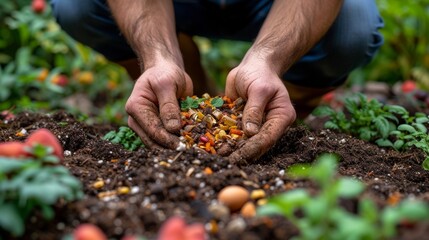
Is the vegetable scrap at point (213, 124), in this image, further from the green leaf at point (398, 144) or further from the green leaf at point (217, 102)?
the green leaf at point (398, 144)

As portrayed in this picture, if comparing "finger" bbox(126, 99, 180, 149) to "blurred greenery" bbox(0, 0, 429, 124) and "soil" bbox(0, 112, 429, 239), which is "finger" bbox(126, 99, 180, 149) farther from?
"blurred greenery" bbox(0, 0, 429, 124)

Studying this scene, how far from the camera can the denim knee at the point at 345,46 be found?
9.30 ft

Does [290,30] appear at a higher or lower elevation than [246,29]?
higher

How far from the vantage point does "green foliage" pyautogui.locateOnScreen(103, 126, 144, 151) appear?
2.23 metres

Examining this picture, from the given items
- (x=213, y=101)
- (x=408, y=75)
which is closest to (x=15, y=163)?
(x=213, y=101)

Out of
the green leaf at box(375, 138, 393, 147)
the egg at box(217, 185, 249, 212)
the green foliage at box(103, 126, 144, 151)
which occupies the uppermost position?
the egg at box(217, 185, 249, 212)

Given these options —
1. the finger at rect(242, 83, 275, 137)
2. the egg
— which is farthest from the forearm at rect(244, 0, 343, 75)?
the egg

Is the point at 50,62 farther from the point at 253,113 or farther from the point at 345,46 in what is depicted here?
the point at 253,113

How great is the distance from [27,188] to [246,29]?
2034 millimetres

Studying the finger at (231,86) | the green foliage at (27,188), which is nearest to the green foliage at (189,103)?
the finger at (231,86)

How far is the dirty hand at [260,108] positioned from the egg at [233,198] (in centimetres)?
43

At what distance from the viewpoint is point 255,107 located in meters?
1.96

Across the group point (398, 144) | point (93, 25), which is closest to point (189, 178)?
point (398, 144)

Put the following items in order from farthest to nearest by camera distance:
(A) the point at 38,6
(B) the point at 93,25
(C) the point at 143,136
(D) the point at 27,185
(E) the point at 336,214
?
(A) the point at 38,6 → (B) the point at 93,25 → (C) the point at 143,136 → (D) the point at 27,185 → (E) the point at 336,214
